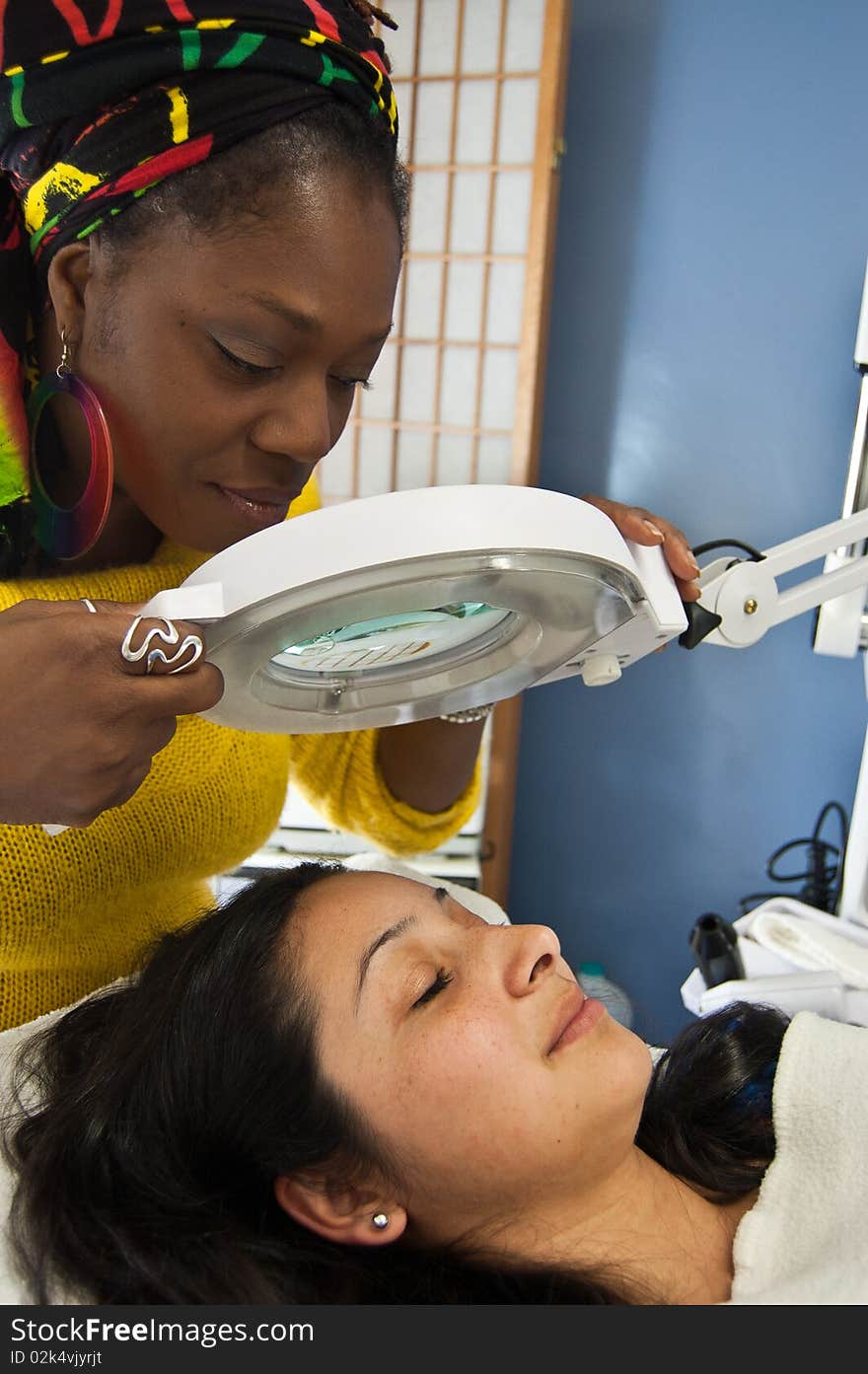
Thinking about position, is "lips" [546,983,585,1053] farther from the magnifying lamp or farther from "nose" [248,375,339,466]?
"nose" [248,375,339,466]

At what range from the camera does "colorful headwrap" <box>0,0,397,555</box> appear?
734 millimetres

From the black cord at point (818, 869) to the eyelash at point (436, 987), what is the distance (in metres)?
1.41

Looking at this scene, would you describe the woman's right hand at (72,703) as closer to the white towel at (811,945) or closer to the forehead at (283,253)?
the forehead at (283,253)

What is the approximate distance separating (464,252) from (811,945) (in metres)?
1.49

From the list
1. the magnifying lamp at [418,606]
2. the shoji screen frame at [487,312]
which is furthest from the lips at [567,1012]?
the shoji screen frame at [487,312]

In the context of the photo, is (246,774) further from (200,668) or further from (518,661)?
(200,668)

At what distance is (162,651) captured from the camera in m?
0.64

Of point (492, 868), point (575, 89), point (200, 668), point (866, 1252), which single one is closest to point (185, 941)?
point (200, 668)

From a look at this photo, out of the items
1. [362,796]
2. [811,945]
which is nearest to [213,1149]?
[362,796]

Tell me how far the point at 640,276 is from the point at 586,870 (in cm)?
123

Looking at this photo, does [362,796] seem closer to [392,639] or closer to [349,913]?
[349,913]

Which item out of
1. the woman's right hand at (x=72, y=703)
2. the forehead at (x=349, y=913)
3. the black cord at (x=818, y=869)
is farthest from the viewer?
the black cord at (x=818, y=869)

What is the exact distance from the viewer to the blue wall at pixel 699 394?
6.66 feet

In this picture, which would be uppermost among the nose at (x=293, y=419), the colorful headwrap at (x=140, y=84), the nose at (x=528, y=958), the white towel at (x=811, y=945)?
the colorful headwrap at (x=140, y=84)
